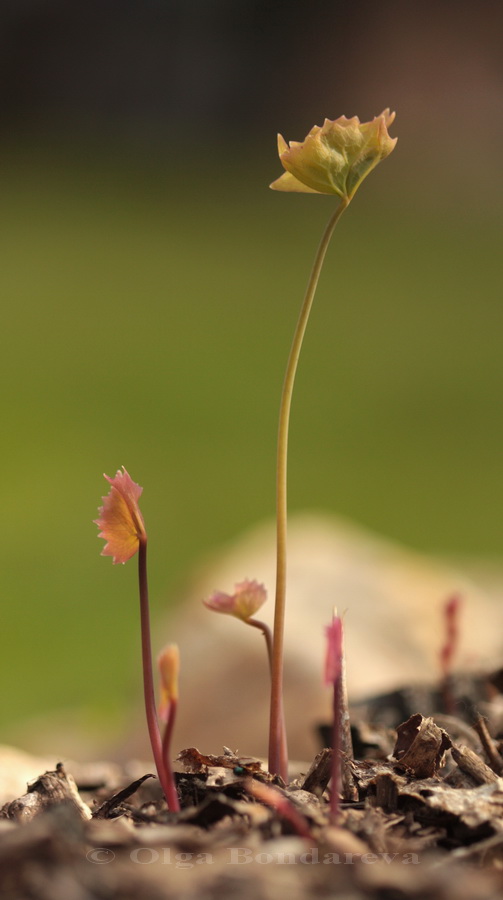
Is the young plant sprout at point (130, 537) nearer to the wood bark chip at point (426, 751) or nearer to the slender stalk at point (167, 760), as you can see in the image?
the slender stalk at point (167, 760)

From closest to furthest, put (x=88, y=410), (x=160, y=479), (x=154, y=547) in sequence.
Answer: (x=154, y=547) → (x=160, y=479) → (x=88, y=410)

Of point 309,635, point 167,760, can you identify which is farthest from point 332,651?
point 309,635

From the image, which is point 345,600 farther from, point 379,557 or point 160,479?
point 160,479

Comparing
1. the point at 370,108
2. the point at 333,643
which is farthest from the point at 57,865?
the point at 370,108

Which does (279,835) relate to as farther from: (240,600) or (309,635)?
(309,635)

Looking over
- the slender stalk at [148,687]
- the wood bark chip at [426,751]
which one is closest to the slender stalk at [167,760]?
the slender stalk at [148,687]

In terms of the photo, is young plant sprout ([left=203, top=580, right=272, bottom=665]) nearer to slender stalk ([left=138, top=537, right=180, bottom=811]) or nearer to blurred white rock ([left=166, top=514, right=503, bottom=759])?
slender stalk ([left=138, top=537, right=180, bottom=811])
